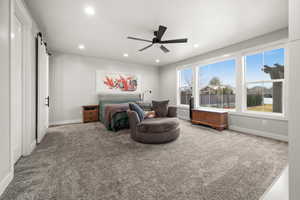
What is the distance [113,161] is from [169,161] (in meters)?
0.93

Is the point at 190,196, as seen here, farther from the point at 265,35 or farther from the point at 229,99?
the point at 265,35

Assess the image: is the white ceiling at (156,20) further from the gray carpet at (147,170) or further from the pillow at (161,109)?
the gray carpet at (147,170)

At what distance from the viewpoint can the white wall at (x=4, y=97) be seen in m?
1.40

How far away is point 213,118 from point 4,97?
462 centimetres

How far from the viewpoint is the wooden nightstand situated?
4926 mm

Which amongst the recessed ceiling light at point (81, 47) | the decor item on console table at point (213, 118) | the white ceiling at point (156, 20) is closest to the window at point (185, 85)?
the decor item on console table at point (213, 118)

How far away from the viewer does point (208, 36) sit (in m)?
3.45

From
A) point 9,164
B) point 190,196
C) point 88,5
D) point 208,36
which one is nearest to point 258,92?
point 208,36

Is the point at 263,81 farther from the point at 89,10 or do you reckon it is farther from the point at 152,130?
the point at 89,10

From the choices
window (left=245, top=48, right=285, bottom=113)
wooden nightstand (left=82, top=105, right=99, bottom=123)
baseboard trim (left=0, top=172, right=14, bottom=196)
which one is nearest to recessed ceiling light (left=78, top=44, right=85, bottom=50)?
wooden nightstand (left=82, top=105, right=99, bottom=123)

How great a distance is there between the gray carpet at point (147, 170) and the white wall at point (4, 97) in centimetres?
21

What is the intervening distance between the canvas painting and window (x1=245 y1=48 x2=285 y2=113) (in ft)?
14.7

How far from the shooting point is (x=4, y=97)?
1461 mm

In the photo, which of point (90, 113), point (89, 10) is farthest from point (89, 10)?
point (90, 113)
